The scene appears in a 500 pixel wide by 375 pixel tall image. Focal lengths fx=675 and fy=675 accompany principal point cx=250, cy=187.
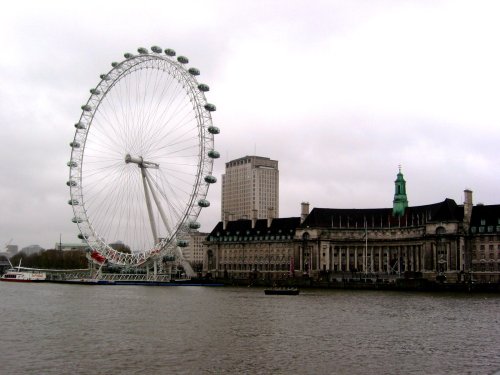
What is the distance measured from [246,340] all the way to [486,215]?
94.2 m

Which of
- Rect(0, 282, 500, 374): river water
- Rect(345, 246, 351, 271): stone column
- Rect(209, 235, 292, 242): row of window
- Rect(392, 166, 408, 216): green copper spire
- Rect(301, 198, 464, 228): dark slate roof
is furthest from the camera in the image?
Rect(209, 235, 292, 242): row of window

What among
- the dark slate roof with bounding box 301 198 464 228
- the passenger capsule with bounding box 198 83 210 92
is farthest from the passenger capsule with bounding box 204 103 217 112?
the dark slate roof with bounding box 301 198 464 228

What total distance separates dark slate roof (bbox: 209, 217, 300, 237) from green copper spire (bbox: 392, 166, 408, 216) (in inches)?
882

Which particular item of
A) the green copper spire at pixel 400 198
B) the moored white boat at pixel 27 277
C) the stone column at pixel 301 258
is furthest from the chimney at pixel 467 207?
the moored white boat at pixel 27 277

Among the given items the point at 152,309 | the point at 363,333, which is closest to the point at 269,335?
the point at 363,333

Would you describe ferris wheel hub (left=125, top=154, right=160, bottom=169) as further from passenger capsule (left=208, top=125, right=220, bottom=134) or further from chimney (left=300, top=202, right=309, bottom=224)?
chimney (left=300, top=202, right=309, bottom=224)

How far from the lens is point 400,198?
148875 millimetres

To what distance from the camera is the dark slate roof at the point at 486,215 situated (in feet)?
408

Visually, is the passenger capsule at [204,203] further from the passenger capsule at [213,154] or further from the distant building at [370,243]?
the distant building at [370,243]

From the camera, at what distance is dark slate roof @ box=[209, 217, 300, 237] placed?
513ft

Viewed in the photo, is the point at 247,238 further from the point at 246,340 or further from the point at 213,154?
the point at 246,340

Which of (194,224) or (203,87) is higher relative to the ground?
(203,87)

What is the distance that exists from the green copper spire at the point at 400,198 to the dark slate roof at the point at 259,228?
22404 millimetres

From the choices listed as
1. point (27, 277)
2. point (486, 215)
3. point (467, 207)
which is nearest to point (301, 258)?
point (467, 207)
